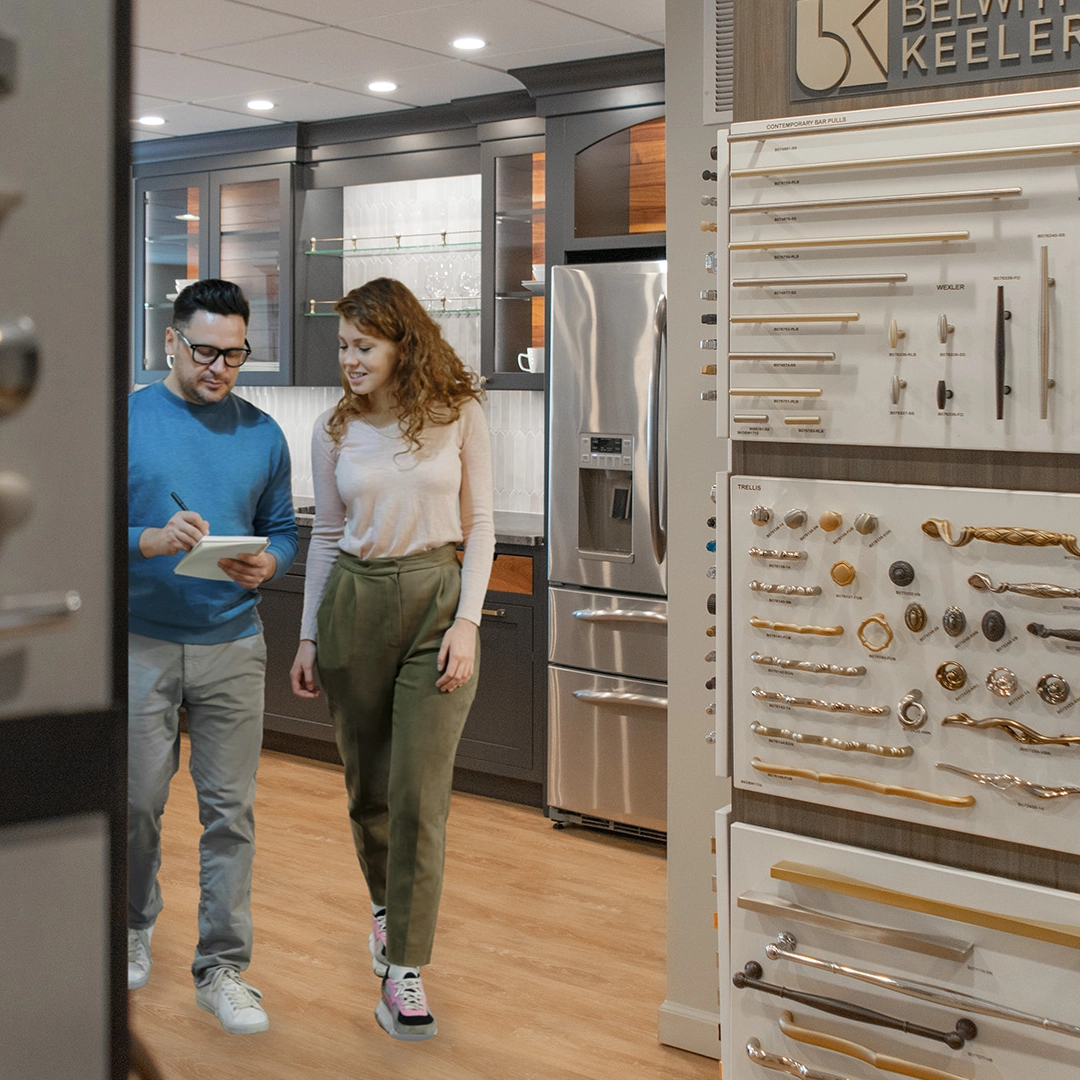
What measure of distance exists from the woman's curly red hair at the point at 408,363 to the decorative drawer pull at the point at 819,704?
1.25 meters

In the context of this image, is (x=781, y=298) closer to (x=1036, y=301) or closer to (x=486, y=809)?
(x=1036, y=301)

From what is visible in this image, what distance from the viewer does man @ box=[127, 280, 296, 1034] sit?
2412 millimetres

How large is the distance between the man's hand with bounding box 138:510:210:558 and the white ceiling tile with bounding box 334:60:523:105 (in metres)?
2.12

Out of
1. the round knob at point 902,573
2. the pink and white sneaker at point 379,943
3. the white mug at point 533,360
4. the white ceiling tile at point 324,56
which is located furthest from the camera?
the white mug at point 533,360

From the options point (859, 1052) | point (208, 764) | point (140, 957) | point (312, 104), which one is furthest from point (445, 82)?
point (859, 1052)

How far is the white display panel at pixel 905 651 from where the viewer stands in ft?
4.13

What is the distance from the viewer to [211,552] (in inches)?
90.2

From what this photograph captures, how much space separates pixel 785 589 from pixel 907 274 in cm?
39

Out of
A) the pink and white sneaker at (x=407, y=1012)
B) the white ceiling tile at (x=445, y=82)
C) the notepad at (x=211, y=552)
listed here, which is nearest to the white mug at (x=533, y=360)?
the white ceiling tile at (x=445, y=82)

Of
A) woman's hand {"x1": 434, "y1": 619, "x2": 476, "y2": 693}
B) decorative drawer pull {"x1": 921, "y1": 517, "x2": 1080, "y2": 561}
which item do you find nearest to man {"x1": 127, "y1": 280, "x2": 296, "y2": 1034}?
woman's hand {"x1": 434, "y1": 619, "x2": 476, "y2": 693}

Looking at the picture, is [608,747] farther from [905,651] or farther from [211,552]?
[905,651]

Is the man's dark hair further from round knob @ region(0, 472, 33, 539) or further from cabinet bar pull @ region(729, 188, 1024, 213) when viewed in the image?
round knob @ region(0, 472, 33, 539)

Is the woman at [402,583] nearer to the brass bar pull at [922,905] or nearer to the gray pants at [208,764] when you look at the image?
the gray pants at [208,764]

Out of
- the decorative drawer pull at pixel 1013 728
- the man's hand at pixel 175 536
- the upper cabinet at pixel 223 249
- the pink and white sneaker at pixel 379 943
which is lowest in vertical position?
the pink and white sneaker at pixel 379 943
